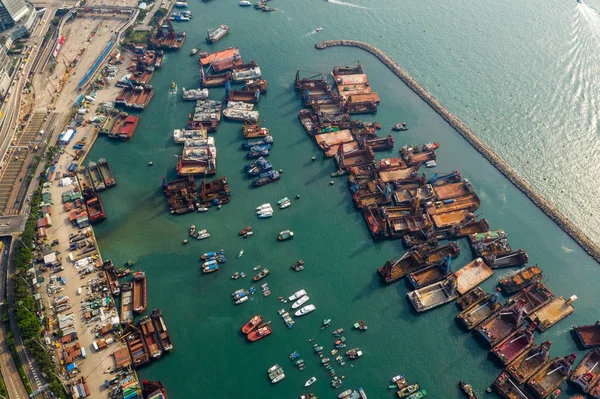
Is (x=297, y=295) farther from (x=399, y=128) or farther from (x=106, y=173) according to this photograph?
(x=399, y=128)

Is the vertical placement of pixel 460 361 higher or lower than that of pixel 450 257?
lower

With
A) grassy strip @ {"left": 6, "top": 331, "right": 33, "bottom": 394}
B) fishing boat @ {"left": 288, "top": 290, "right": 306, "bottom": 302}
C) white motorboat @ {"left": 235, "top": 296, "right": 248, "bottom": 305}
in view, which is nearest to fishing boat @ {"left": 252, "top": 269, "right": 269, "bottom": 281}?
white motorboat @ {"left": 235, "top": 296, "right": 248, "bottom": 305}

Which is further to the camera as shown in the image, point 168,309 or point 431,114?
point 431,114

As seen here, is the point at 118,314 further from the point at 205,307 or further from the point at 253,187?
the point at 253,187

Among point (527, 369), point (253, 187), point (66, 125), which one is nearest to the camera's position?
point (527, 369)

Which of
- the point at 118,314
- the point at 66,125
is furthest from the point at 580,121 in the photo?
the point at 66,125

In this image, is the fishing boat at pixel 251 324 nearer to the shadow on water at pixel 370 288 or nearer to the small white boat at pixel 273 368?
the small white boat at pixel 273 368

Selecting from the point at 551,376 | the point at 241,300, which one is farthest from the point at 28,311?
the point at 551,376
